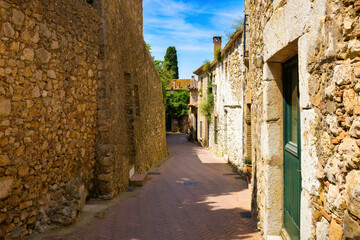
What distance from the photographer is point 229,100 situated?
1320cm

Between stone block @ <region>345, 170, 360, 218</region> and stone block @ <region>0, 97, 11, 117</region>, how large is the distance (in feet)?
12.3

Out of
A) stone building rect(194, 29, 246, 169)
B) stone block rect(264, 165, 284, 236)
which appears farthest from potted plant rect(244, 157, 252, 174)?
stone block rect(264, 165, 284, 236)

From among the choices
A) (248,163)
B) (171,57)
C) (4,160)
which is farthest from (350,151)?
(171,57)

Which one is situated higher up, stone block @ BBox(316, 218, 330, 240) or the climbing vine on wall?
the climbing vine on wall

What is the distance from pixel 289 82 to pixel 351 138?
1.80m

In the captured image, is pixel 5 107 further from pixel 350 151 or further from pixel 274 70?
pixel 350 151

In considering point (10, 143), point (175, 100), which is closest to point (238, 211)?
point (10, 143)

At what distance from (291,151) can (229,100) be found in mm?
10136

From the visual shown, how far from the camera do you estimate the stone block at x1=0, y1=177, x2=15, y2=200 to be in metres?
3.75

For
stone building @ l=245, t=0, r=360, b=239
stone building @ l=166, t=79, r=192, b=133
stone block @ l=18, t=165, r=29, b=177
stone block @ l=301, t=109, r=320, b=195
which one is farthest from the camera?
stone building @ l=166, t=79, r=192, b=133

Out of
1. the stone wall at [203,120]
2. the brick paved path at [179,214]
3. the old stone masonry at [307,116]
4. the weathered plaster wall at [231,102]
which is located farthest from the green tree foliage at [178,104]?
the old stone masonry at [307,116]

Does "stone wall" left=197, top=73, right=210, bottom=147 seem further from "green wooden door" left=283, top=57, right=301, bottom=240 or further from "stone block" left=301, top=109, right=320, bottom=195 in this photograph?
"stone block" left=301, top=109, right=320, bottom=195

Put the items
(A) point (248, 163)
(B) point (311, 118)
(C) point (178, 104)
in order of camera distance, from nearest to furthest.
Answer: (B) point (311, 118) → (A) point (248, 163) → (C) point (178, 104)

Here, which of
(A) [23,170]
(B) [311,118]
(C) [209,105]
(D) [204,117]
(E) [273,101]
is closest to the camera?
(B) [311,118]
